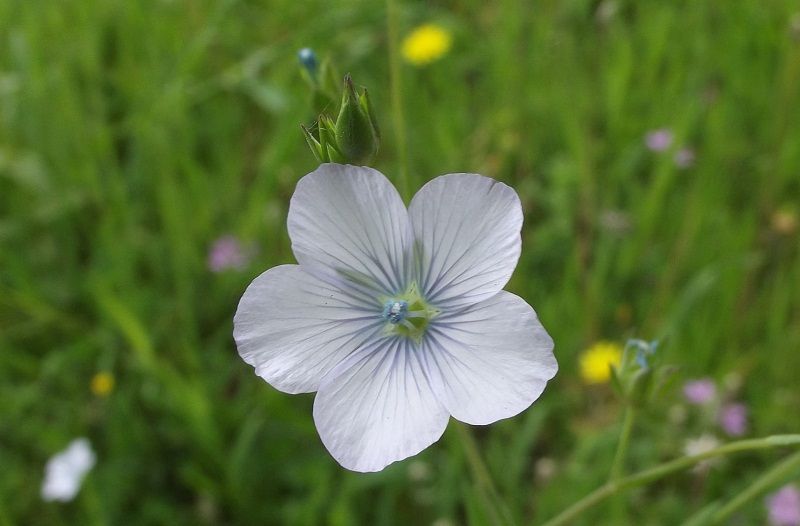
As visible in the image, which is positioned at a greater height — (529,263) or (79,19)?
(79,19)

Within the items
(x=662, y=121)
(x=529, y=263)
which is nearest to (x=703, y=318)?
(x=529, y=263)

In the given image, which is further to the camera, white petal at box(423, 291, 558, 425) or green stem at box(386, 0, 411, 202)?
green stem at box(386, 0, 411, 202)

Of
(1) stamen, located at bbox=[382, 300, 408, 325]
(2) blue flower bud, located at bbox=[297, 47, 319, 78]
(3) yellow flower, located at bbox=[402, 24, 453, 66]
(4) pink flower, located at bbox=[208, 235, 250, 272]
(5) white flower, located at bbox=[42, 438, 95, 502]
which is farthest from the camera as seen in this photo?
(3) yellow flower, located at bbox=[402, 24, 453, 66]

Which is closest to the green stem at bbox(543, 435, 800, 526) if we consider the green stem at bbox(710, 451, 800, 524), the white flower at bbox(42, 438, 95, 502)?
the green stem at bbox(710, 451, 800, 524)

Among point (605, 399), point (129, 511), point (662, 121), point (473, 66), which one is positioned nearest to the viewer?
point (129, 511)

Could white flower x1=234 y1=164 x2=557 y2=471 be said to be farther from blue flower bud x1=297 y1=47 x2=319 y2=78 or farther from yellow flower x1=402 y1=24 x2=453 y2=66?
yellow flower x1=402 y1=24 x2=453 y2=66

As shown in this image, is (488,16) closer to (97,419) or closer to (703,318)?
(703,318)
